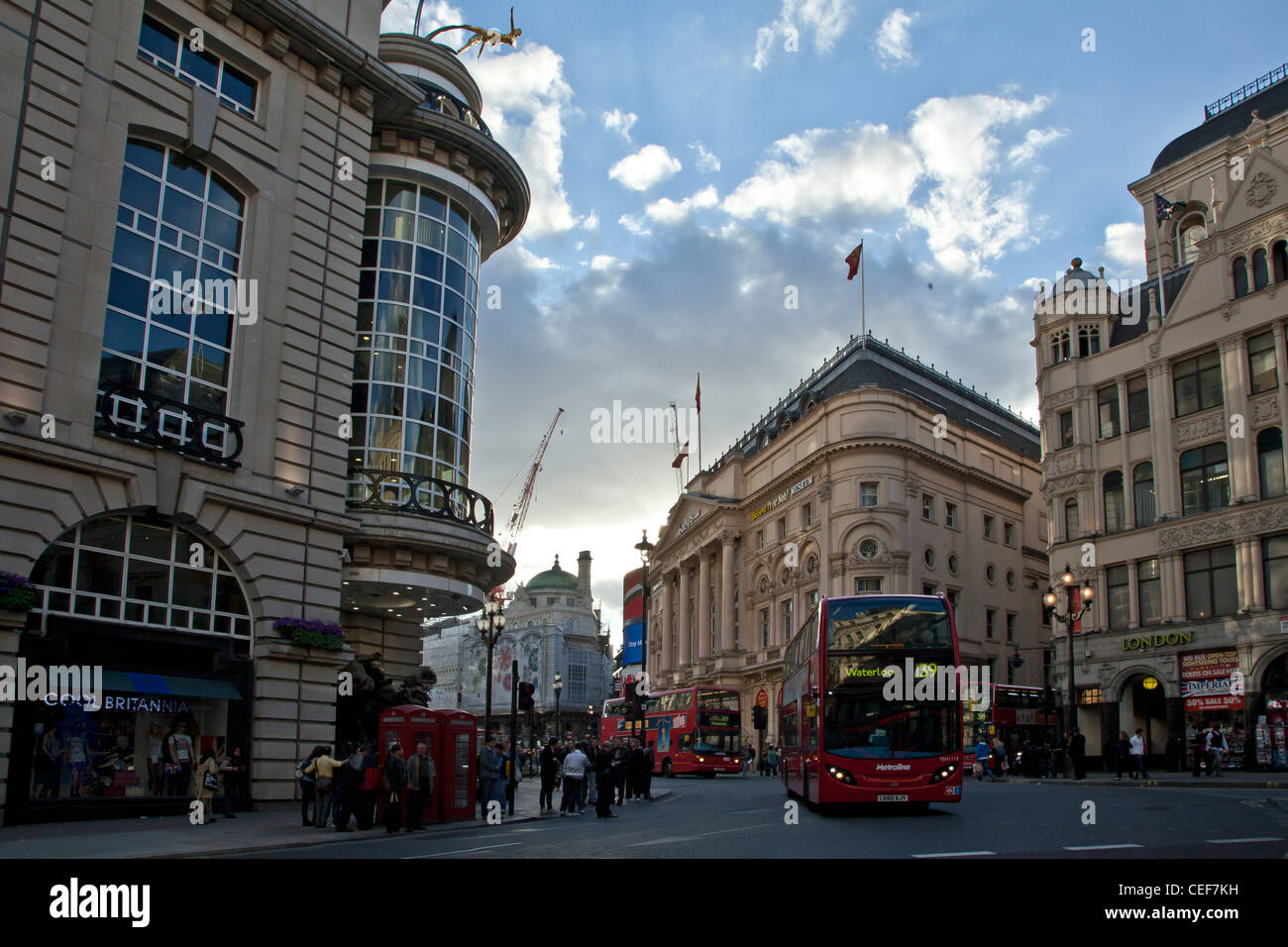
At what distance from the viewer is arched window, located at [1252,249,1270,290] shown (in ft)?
130

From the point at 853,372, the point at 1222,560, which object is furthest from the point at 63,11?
the point at 853,372

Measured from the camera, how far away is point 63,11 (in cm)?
2039

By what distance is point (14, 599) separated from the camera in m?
17.8

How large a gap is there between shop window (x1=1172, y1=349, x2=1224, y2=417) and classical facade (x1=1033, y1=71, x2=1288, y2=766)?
0.05 metres

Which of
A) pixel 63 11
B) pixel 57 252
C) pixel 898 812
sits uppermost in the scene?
pixel 63 11

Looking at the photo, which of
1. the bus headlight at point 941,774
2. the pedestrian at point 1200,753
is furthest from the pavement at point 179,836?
the pedestrian at point 1200,753

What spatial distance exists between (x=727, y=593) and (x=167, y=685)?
2143 inches

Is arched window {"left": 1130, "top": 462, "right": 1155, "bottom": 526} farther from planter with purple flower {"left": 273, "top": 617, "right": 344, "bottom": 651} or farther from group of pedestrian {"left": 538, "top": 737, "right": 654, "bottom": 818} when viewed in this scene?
planter with purple flower {"left": 273, "top": 617, "right": 344, "bottom": 651}

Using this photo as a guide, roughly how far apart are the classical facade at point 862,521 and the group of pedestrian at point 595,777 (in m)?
31.5

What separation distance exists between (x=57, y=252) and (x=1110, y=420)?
132 ft

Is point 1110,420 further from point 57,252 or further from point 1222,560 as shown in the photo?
point 57,252

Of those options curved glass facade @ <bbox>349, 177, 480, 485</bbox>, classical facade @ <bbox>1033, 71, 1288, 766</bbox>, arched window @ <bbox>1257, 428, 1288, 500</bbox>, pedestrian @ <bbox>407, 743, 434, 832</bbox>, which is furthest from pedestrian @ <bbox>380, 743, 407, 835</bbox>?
arched window @ <bbox>1257, 428, 1288, 500</bbox>

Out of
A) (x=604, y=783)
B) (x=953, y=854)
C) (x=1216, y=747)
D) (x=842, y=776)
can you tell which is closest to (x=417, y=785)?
(x=604, y=783)

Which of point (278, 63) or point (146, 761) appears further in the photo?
point (278, 63)
